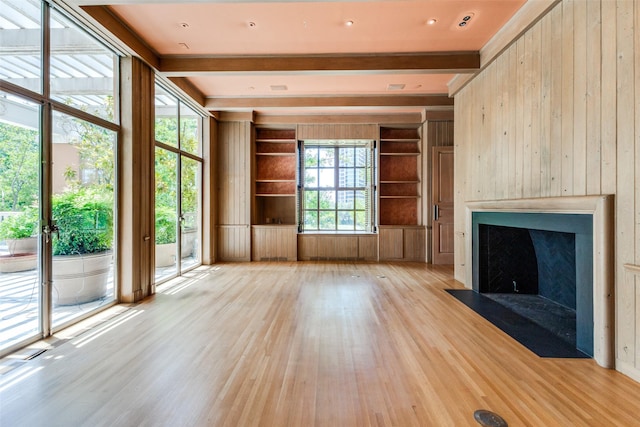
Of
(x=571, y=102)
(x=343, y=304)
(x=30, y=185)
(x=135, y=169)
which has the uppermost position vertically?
(x=571, y=102)

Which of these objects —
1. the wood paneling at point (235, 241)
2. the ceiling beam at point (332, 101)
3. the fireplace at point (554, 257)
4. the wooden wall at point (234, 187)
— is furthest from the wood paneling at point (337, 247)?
the ceiling beam at point (332, 101)

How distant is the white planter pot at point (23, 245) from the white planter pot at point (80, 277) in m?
0.25

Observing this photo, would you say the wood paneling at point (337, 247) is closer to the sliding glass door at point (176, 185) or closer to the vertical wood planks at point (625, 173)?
the sliding glass door at point (176, 185)

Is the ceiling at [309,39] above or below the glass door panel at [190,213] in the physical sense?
above

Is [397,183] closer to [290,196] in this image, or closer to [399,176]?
[399,176]

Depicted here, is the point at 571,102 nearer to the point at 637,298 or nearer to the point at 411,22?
the point at 637,298

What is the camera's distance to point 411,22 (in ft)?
10.5

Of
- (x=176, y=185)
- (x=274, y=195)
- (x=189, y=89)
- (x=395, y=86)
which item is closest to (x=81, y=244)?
(x=176, y=185)

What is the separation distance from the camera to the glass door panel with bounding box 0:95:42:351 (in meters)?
2.30

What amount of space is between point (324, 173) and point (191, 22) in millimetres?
4212

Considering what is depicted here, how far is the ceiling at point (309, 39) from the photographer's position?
9.75 ft

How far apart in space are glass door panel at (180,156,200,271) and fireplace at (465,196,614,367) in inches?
189

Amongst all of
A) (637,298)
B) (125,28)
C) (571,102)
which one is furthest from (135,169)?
(637,298)

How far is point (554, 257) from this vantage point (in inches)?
134
